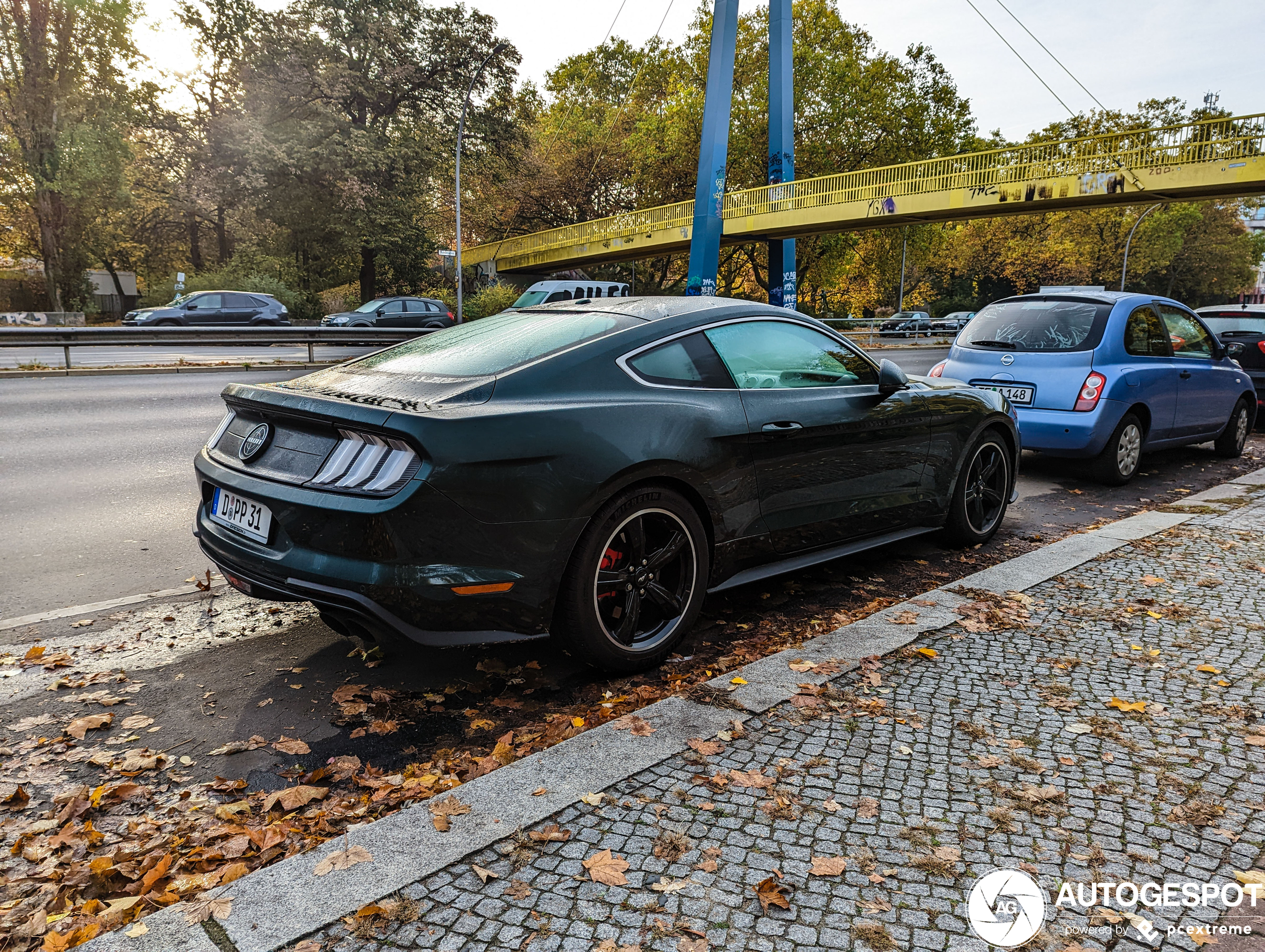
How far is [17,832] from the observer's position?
2500mm

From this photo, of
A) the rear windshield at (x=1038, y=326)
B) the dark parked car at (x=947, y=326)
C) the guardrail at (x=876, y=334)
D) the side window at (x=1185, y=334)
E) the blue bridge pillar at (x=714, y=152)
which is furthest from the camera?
the dark parked car at (x=947, y=326)

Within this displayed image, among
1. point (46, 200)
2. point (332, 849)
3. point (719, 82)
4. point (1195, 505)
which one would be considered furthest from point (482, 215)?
point (332, 849)

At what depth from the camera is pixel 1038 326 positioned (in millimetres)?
7922

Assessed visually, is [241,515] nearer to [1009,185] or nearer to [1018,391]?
[1018,391]

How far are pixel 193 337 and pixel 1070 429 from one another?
17.9 metres

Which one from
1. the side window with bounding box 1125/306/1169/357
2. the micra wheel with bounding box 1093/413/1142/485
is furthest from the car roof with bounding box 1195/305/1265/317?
the micra wheel with bounding box 1093/413/1142/485

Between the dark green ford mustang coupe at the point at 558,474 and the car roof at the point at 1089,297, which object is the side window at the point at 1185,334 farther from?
the dark green ford mustang coupe at the point at 558,474

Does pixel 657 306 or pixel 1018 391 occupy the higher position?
pixel 657 306

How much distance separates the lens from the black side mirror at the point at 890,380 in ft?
15.4

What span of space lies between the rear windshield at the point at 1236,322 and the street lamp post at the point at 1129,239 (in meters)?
39.6

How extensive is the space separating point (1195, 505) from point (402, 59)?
3968 cm

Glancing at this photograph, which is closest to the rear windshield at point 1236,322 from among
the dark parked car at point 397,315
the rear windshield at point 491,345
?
the rear windshield at point 491,345

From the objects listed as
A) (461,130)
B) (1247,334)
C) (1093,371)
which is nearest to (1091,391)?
(1093,371)

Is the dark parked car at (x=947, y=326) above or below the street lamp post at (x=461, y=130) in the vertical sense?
below
